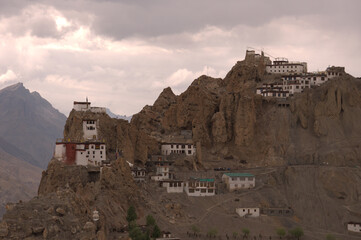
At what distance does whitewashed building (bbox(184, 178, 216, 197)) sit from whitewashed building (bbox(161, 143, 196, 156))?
10362 millimetres

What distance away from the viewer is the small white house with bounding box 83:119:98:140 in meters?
112

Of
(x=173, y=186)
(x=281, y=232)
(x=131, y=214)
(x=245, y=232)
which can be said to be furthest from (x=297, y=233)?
(x=131, y=214)

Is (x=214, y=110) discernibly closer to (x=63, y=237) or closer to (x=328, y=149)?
(x=328, y=149)

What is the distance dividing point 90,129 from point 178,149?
1961 cm

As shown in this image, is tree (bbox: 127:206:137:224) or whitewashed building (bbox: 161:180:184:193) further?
whitewashed building (bbox: 161:180:184:193)

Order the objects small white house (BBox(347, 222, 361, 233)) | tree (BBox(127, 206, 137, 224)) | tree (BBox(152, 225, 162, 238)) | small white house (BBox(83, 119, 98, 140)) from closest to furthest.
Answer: tree (BBox(152, 225, 162, 238)) < tree (BBox(127, 206, 137, 224)) < small white house (BBox(347, 222, 361, 233)) < small white house (BBox(83, 119, 98, 140))

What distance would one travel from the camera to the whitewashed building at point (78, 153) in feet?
348

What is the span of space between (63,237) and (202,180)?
55.6 meters

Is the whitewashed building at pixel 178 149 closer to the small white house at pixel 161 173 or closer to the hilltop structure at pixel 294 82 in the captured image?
the small white house at pixel 161 173

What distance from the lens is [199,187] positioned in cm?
11412

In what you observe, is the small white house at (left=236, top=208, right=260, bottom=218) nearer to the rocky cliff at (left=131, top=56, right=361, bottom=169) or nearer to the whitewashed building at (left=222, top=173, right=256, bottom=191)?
the whitewashed building at (left=222, top=173, right=256, bottom=191)

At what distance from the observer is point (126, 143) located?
116 metres

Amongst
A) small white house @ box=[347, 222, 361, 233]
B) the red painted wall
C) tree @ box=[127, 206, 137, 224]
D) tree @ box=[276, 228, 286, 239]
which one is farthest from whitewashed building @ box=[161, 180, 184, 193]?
small white house @ box=[347, 222, 361, 233]

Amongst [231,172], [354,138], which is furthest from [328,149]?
[231,172]
